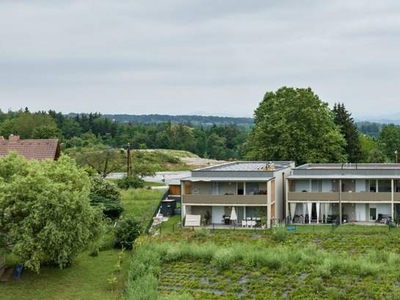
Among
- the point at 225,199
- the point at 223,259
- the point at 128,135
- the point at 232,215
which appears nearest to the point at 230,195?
the point at 225,199

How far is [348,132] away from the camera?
65.2 m

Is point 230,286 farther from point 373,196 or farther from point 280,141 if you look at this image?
point 280,141

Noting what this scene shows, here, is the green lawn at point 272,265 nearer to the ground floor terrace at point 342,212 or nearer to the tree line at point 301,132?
the ground floor terrace at point 342,212

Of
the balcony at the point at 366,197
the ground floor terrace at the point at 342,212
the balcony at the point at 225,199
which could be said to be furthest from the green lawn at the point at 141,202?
the balcony at the point at 366,197

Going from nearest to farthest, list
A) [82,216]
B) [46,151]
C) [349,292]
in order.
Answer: [349,292]
[82,216]
[46,151]

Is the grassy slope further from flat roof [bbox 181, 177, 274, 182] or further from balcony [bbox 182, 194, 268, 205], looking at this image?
flat roof [bbox 181, 177, 274, 182]

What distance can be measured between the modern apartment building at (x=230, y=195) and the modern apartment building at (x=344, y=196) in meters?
1.61

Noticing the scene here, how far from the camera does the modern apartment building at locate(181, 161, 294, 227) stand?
3962 centimetres

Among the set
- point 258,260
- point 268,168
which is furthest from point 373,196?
point 258,260

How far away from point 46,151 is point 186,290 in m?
25.4

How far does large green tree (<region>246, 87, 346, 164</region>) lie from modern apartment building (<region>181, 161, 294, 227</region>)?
39.8 feet

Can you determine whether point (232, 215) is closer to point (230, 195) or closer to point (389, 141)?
point (230, 195)

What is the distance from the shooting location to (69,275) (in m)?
31.3

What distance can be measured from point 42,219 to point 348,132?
4191 cm
